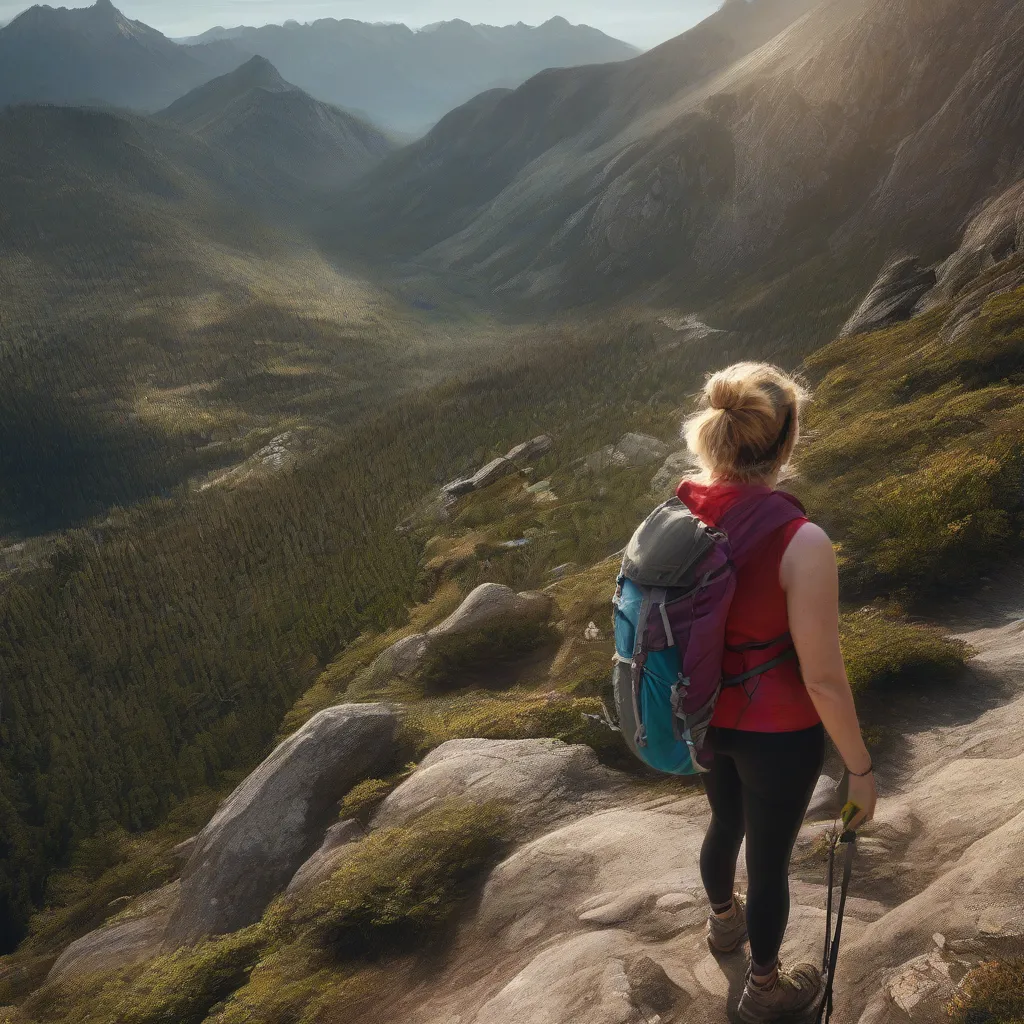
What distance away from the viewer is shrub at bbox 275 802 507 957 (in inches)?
281

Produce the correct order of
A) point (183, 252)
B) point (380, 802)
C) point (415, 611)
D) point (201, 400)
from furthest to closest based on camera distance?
point (183, 252) < point (201, 400) < point (415, 611) < point (380, 802)

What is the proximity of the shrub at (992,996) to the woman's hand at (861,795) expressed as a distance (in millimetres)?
1255

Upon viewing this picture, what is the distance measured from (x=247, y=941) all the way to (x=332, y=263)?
195 meters

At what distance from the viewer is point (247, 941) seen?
8000mm

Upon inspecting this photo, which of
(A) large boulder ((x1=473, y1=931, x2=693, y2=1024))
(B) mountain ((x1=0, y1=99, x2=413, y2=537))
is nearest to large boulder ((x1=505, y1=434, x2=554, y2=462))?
(A) large boulder ((x1=473, y1=931, x2=693, y2=1024))

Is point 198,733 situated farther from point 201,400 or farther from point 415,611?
point 201,400

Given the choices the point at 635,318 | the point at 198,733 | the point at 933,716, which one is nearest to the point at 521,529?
the point at 198,733

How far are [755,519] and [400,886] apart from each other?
5.81m

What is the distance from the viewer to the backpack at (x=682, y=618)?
3.73 meters

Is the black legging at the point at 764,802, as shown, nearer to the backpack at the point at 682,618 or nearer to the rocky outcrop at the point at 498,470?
the backpack at the point at 682,618

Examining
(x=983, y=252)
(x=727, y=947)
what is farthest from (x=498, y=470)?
(x=727, y=947)

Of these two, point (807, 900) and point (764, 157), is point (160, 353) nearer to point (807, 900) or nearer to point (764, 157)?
point (764, 157)

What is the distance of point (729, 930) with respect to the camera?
201 inches

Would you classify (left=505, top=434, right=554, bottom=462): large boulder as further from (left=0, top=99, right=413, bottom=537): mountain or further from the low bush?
(left=0, top=99, right=413, bottom=537): mountain
